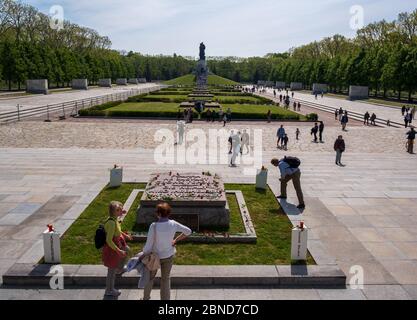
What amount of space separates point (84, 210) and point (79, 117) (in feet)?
86.4

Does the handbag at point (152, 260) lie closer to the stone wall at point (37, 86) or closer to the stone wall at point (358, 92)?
the stone wall at point (37, 86)

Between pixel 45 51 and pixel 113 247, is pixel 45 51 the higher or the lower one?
the higher one

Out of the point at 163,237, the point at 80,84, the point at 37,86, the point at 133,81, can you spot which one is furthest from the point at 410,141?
the point at 133,81

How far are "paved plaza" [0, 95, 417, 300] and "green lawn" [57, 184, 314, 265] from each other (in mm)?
448

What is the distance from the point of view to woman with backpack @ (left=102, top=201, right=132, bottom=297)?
19.6 feet

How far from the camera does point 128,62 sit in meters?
119

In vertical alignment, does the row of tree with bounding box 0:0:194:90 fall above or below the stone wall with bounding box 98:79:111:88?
above

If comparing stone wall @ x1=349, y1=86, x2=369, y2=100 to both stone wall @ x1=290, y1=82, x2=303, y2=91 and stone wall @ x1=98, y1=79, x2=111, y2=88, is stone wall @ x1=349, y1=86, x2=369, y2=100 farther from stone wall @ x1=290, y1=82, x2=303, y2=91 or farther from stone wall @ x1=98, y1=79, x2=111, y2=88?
stone wall @ x1=98, y1=79, x2=111, y2=88

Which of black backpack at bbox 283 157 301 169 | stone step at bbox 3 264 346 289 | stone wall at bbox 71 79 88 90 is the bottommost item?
stone step at bbox 3 264 346 289

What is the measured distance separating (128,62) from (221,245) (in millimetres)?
118020

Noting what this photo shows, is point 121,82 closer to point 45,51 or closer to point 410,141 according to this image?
point 45,51

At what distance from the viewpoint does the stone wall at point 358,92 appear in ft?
205

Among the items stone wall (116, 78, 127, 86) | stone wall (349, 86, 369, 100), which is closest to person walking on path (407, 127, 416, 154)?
stone wall (349, 86, 369, 100)

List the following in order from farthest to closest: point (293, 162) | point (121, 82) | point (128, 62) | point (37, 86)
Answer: point (128, 62)
point (121, 82)
point (37, 86)
point (293, 162)
